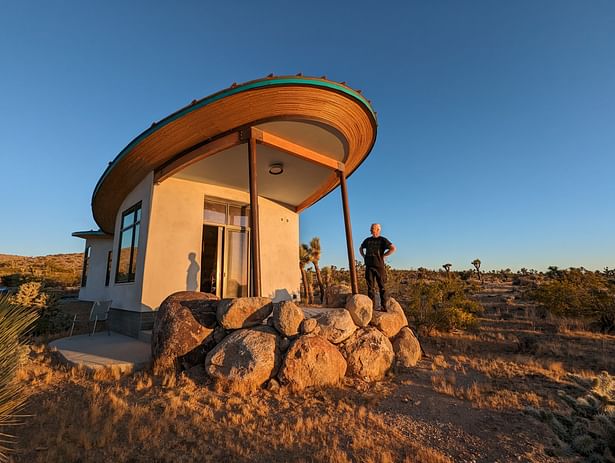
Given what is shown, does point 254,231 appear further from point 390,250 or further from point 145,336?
point 145,336

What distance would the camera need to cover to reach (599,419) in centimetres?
156

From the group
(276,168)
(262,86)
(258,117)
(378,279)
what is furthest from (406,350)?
(262,86)

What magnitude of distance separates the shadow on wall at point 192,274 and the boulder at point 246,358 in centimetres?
365

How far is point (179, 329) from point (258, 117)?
13.6 ft

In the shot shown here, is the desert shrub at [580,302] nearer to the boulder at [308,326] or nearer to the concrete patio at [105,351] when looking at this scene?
the boulder at [308,326]

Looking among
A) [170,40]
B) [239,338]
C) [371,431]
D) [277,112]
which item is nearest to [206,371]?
[239,338]

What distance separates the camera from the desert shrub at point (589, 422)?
1.47 m

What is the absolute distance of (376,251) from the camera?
5980 mm

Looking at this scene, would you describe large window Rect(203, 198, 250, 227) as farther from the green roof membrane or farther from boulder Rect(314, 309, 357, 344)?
boulder Rect(314, 309, 357, 344)

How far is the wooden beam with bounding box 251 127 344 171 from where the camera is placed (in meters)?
6.12

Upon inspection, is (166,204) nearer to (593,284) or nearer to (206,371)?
(206,371)

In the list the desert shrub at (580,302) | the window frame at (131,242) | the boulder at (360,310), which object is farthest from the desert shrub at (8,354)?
the desert shrub at (580,302)

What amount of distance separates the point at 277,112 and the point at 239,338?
166 inches

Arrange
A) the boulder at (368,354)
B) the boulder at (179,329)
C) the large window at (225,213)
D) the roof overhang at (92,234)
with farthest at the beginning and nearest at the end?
the roof overhang at (92,234) → the large window at (225,213) → the boulder at (368,354) → the boulder at (179,329)
